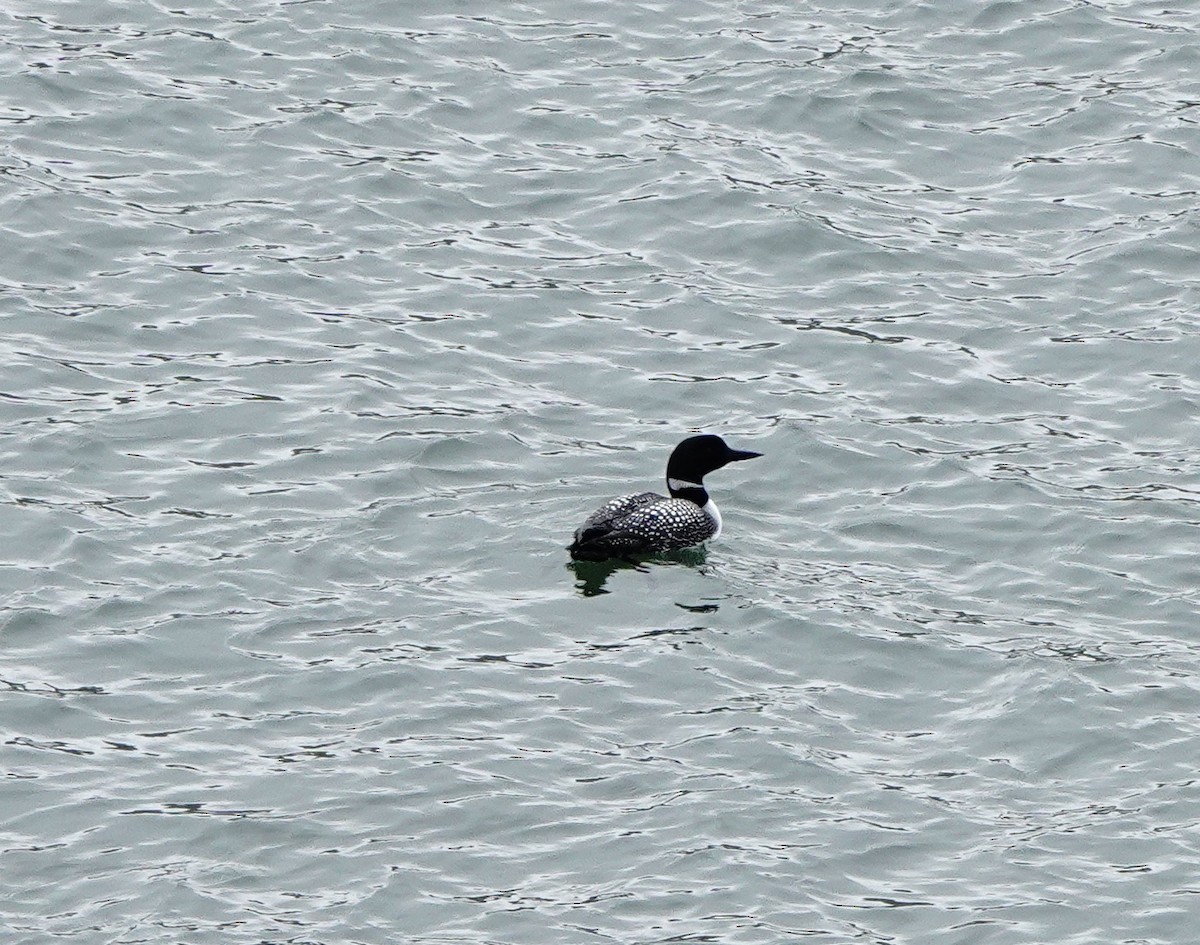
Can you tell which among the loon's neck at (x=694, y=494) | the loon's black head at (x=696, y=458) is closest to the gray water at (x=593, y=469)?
the loon's neck at (x=694, y=494)

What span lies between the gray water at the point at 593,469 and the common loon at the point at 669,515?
0.22m

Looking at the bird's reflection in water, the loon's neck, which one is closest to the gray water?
the bird's reflection in water

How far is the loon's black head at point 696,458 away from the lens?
17375mm

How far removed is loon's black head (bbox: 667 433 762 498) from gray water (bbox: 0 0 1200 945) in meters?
0.52

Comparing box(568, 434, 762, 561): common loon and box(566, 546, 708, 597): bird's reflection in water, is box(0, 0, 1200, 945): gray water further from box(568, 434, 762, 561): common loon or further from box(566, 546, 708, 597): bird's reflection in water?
box(568, 434, 762, 561): common loon

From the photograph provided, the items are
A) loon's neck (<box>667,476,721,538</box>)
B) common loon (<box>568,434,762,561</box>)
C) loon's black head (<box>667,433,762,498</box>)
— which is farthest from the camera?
loon's black head (<box>667,433,762,498</box>)

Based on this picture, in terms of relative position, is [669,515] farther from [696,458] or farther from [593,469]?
[593,469]

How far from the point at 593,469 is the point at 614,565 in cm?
113

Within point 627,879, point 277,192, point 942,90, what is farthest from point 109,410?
point 942,90

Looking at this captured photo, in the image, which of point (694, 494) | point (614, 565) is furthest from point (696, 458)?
point (614, 565)

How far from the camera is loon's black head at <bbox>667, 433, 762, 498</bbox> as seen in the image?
17375mm

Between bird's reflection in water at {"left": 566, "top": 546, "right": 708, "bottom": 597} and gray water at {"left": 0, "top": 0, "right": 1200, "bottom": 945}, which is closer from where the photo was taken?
gray water at {"left": 0, "top": 0, "right": 1200, "bottom": 945}

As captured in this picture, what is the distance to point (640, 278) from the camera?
20453 millimetres

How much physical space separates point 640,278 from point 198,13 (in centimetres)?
673
